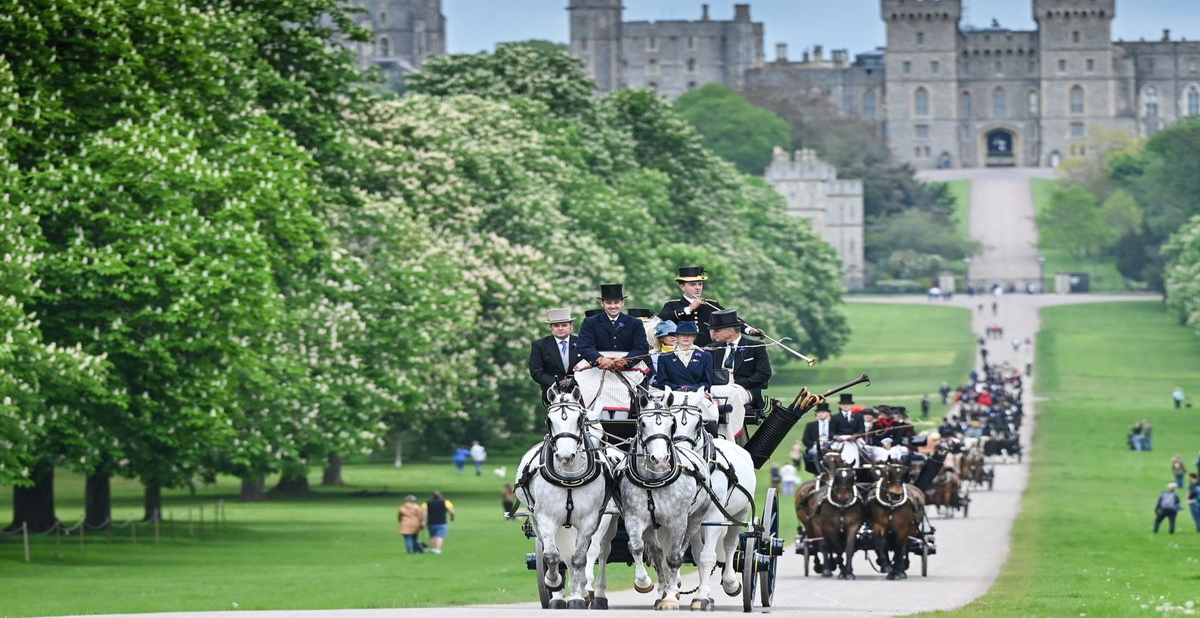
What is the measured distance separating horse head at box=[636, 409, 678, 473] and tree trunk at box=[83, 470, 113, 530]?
2706 cm

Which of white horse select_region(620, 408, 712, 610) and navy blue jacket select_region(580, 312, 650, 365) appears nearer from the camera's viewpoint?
white horse select_region(620, 408, 712, 610)

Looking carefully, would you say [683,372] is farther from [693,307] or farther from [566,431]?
[566,431]

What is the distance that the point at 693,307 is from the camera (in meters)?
27.4

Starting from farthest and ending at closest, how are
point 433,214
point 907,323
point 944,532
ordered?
point 907,323 < point 433,214 < point 944,532

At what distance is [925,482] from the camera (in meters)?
38.8

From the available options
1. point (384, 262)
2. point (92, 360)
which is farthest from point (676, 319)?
point (384, 262)

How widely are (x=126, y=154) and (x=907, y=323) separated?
111698 mm

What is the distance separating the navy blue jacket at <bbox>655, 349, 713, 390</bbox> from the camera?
2606 cm

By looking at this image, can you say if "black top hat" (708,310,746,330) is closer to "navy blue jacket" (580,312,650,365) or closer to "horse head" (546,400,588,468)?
"navy blue jacket" (580,312,650,365)

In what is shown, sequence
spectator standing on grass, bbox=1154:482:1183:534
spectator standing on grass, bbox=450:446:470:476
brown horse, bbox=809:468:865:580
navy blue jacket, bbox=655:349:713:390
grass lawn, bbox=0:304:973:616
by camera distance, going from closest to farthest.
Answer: navy blue jacket, bbox=655:349:713:390 < brown horse, bbox=809:468:865:580 < grass lawn, bbox=0:304:973:616 < spectator standing on grass, bbox=1154:482:1183:534 < spectator standing on grass, bbox=450:446:470:476

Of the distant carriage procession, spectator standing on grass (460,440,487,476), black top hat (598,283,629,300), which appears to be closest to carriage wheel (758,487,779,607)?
the distant carriage procession

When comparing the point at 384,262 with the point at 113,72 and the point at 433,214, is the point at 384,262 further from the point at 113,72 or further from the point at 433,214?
the point at 113,72

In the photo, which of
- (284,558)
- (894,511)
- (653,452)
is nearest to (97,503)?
(284,558)

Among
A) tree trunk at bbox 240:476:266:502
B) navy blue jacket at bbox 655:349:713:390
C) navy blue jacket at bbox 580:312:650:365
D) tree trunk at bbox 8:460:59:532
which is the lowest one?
tree trunk at bbox 240:476:266:502
